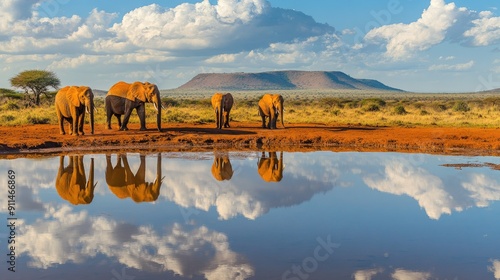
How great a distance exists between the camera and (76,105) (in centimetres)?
2348

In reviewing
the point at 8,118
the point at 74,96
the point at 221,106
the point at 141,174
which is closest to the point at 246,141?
the point at 221,106

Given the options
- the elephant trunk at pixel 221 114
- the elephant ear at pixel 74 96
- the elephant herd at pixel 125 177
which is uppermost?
the elephant ear at pixel 74 96

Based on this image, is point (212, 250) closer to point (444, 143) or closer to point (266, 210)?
point (266, 210)

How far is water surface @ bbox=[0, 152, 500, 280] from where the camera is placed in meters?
8.35

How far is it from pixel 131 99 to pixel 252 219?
1512 centimetres

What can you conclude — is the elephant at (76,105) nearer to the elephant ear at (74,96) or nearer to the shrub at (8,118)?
the elephant ear at (74,96)

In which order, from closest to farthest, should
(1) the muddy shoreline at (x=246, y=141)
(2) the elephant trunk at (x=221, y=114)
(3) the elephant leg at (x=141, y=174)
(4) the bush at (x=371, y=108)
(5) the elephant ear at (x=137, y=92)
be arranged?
(3) the elephant leg at (x=141, y=174) → (1) the muddy shoreline at (x=246, y=141) → (5) the elephant ear at (x=137, y=92) → (2) the elephant trunk at (x=221, y=114) → (4) the bush at (x=371, y=108)

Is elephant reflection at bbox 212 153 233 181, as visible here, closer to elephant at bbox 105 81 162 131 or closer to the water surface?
the water surface

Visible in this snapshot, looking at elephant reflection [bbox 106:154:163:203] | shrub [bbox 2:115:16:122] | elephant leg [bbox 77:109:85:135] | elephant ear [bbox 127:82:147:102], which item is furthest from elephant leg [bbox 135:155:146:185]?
shrub [bbox 2:115:16:122]

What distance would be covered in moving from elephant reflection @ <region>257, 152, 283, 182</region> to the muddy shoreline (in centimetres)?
284

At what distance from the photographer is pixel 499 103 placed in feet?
193

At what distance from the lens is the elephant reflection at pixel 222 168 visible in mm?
16562

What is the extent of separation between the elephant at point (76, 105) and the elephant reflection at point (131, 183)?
5449 mm

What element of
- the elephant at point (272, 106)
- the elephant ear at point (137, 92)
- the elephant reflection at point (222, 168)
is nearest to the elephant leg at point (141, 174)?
the elephant reflection at point (222, 168)
